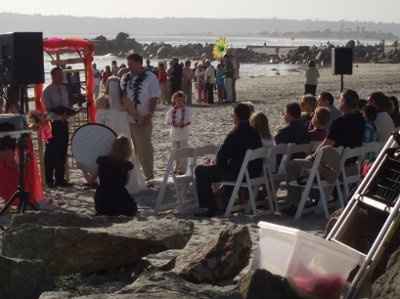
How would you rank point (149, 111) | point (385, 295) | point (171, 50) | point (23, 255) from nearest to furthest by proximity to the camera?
point (385, 295) < point (23, 255) < point (149, 111) < point (171, 50)

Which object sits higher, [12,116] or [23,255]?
[12,116]

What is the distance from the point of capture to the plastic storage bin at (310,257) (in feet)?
17.4

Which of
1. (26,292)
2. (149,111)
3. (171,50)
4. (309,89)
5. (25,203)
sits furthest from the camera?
(171,50)

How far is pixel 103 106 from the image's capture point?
1167cm

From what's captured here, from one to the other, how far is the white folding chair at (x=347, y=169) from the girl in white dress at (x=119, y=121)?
265 centimetres

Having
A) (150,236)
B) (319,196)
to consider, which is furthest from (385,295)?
(319,196)

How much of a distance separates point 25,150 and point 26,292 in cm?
361

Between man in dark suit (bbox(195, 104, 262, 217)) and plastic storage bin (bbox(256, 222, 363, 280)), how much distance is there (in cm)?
387

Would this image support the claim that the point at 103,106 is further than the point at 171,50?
No

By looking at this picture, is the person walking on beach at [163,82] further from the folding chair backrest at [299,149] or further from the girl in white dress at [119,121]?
the folding chair backrest at [299,149]

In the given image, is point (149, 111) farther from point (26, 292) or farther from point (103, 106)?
point (26, 292)

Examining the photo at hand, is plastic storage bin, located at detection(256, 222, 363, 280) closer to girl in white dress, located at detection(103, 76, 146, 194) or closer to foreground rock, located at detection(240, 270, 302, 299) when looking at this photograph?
foreground rock, located at detection(240, 270, 302, 299)

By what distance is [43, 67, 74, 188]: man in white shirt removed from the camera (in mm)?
11484

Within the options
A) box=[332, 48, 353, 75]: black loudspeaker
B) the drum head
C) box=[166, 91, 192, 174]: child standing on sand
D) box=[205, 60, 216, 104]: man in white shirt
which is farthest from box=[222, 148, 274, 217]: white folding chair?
box=[205, 60, 216, 104]: man in white shirt
